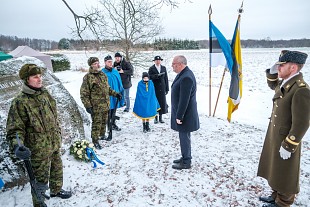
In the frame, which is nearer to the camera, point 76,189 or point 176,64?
point 76,189

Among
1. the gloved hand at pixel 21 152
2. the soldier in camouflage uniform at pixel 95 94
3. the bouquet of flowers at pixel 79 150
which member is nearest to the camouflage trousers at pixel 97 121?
the soldier in camouflage uniform at pixel 95 94

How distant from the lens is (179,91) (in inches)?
154

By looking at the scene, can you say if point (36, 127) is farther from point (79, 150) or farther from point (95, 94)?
point (95, 94)

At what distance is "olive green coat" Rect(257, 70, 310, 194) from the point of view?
103 inches

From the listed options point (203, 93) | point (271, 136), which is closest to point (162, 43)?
point (203, 93)

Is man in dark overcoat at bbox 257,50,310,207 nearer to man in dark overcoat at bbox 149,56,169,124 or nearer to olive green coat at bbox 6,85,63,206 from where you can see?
olive green coat at bbox 6,85,63,206

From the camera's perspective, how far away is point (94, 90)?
4.82 metres

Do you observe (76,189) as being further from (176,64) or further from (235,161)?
(235,161)

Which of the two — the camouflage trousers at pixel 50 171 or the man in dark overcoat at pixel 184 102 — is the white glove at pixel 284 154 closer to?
the man in dark overcoat at pixel 184 102

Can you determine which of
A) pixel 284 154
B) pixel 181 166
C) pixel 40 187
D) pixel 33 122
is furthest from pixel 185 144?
pixel 33 122

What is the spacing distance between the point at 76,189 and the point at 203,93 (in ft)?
31.2

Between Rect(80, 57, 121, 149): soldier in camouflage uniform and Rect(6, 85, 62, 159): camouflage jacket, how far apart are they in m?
1.71

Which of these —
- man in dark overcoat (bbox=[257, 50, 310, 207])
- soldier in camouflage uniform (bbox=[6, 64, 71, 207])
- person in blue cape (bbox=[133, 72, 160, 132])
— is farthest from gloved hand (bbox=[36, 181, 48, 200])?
person in blue cape (bbox=[133, 72, 160, 132])

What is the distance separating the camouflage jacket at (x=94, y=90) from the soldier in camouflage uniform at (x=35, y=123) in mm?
1637
